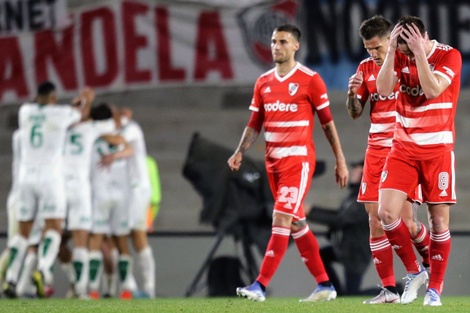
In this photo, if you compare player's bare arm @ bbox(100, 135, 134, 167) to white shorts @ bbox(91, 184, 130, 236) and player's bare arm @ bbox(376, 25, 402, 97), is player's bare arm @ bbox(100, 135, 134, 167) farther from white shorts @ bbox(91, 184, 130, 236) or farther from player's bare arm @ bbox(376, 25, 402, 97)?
player's bare arm @ bbox(376, 25, 402, 97)

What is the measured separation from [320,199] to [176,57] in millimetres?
2278

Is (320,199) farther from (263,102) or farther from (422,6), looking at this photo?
(263,102)

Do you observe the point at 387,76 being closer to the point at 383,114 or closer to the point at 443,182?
the point at 443,182

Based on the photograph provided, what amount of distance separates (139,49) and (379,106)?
17.9ft

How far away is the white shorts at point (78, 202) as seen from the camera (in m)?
13.8

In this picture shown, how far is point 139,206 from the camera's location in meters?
14.2

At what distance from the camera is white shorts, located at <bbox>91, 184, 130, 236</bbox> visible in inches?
559

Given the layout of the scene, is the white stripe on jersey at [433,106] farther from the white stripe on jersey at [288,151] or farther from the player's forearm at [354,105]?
the white stripe on jersey at [288,151]

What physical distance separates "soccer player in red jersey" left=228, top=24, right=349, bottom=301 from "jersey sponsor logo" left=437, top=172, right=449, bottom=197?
154 centimetres

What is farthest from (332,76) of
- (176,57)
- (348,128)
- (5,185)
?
(5,185)

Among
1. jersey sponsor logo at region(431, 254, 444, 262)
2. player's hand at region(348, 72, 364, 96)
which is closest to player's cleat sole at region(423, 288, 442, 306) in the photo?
jersey sponsor logo at region(431, 254, 444, 262)

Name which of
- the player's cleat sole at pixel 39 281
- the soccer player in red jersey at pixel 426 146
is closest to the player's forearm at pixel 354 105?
the soccer player in red jersey at pixel 426 146

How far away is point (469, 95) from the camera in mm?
14742

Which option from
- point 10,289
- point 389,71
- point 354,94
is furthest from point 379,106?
point 10,289
